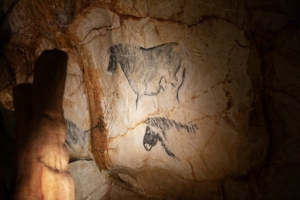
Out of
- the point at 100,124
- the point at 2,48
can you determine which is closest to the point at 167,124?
the point at 100,124

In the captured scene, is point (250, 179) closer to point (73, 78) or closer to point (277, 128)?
point (277, 128)

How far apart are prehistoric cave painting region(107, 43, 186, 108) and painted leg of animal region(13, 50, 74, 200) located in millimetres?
890

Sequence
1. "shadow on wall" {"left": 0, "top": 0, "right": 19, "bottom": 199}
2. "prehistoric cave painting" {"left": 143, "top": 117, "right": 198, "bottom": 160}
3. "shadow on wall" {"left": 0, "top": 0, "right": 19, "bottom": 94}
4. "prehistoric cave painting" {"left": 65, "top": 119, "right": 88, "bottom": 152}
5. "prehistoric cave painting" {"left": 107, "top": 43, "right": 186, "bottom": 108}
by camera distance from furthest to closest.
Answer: "shadow on wall" {"left": 0, "top": 0, "right": 19, "bottom": 94} < "prehistoric cave painting" {"left": 65, "top": 119, "right": 88, "bottom": 152} < "prehistoric cave painting" {"left": 143, "top": 117, "right": 198, "bottom": 160} < "prehistoric cave painting" {"left": 107, "top": 43, "right": 186, "bottom": 108} < "shadow on wall" {"left": 0, "top": 0, "right": 19, "bottom": 199}

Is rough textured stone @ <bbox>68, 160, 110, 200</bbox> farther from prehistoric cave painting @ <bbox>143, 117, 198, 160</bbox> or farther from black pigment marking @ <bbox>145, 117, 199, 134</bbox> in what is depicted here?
black pigment marking @ <bbox>145, 117, 199, 134</bbox>

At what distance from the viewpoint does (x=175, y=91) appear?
3059mm

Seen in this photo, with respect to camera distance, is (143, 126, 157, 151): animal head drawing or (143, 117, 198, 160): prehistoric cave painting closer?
(143, 117, 198, 160): prehistoric cave painting

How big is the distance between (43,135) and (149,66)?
1262 mm

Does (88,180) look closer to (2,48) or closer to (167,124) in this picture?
(167,124)

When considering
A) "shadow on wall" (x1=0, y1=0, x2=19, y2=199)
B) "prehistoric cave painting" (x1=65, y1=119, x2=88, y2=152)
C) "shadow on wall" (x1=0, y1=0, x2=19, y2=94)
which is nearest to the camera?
"shadow on wall" (x1=0, y1=0, x2=19, y2=199)

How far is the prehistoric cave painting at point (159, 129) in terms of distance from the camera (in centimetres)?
313

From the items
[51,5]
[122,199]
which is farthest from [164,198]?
[51,5]

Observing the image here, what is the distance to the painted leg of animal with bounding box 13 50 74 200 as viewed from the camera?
2289 millimetres

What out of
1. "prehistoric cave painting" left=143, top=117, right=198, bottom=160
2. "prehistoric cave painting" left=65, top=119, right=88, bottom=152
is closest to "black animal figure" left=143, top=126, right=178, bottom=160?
"prehistoric cave painting" left=143, top=117, right=198, bottom=160

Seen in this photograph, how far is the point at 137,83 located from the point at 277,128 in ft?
4.57
